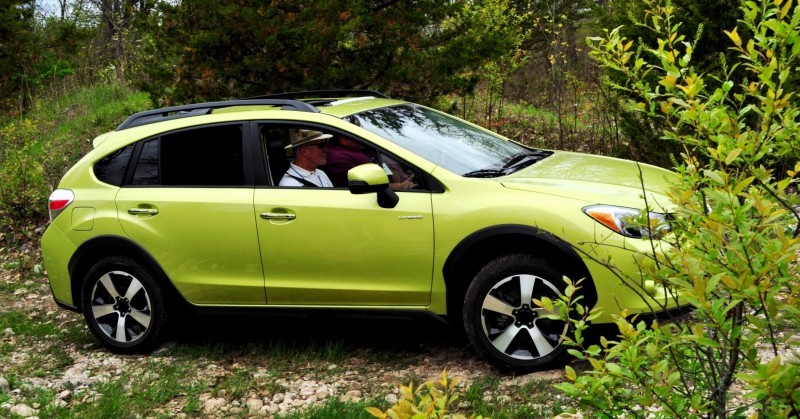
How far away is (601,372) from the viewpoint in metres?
2.21

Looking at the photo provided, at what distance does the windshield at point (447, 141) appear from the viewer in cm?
528

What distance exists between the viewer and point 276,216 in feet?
17.6

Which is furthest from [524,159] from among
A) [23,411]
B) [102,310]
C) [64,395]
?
[23,411]

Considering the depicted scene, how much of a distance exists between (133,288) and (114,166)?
0.89m

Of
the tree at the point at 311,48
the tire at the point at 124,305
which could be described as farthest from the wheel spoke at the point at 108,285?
the tree at the point at 311,48

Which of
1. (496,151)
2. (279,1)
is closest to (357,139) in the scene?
(496,151)

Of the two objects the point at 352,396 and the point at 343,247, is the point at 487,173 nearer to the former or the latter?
the point at 343,247

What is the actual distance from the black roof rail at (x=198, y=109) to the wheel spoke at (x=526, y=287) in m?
1.75

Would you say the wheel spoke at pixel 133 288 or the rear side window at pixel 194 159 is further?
the wheel spoke at pixel 133 288

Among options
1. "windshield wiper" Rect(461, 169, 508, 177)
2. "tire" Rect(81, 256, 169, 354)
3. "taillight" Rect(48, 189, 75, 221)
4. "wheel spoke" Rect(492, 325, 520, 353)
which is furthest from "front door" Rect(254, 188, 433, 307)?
"taillight" Rect(48, 189, 75, 221)

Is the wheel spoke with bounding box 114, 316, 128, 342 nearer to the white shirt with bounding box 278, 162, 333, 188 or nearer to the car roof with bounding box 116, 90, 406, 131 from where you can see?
the car roof with bounding box 116, 90, 406, 131

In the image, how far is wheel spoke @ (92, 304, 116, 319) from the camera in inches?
238

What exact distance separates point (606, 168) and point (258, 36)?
174 inches

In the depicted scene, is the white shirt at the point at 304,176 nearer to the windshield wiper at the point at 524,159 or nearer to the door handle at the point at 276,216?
the door handle at the point at 276,216
